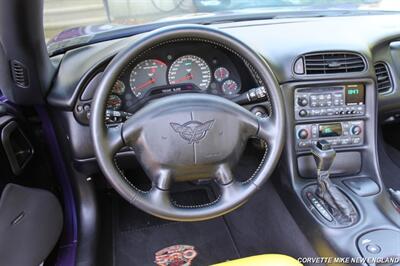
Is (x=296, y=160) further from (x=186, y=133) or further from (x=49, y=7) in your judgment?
(x=49, y=7)

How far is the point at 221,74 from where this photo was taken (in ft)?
5.29

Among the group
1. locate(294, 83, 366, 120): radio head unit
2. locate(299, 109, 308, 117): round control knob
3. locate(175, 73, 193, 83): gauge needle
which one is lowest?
locate(299, 109, 308, 117): round control knob

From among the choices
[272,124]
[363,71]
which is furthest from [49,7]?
[363,71]

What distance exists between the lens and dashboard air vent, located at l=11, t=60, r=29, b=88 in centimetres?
152

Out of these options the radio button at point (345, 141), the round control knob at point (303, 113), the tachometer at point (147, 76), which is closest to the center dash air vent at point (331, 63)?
the round control knob at point (303, 113)

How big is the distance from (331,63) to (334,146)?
0.32 meters

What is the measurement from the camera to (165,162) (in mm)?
1284

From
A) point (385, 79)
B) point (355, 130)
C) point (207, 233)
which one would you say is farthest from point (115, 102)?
point (385, 79)

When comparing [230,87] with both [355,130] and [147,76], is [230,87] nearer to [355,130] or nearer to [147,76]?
[147,76]

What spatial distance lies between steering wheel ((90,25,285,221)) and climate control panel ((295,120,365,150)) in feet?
1.39

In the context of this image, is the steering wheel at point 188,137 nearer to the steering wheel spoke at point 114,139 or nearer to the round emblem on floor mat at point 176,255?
the steering wheel spoke at point 114,139

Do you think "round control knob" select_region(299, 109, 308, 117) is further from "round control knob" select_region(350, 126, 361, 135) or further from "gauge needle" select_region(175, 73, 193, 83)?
"gauge needle" select_region(175, 73, 193, 83)

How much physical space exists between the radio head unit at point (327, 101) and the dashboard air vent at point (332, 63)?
6cm

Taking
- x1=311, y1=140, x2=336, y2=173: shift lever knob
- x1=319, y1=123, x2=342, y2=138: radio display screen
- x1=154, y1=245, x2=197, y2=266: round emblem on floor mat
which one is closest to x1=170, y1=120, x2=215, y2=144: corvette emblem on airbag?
x1=311, y1=140, x2=336, y2=173: shift lever knob
